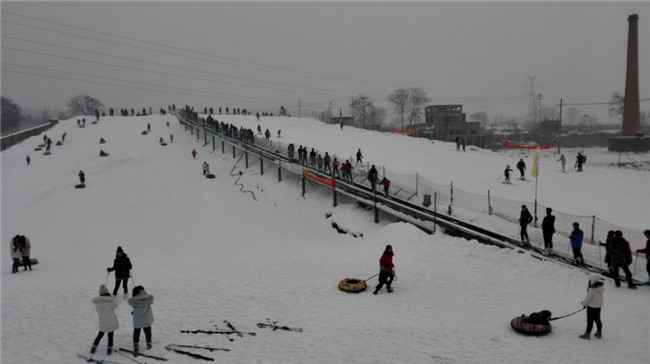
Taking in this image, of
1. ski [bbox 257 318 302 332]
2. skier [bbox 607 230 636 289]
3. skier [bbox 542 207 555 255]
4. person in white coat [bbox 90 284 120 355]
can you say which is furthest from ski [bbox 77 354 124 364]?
skier [bbox 542 207 555 255]

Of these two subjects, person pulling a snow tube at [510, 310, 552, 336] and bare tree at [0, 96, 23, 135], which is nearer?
person pulling a snow tube at [510, 310, 552, 336]

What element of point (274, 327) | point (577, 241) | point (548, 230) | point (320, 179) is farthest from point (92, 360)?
point (320, 179)

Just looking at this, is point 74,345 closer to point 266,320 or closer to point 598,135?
point 266,320

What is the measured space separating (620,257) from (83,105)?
168m

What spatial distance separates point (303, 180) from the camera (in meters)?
29.7

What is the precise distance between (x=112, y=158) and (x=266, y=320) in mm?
36856

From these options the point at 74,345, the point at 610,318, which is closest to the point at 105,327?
the point at 74,345

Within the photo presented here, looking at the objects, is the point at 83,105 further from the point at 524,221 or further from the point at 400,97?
the point at 524,221

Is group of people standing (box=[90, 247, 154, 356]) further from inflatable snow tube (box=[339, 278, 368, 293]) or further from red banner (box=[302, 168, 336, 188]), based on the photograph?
red banner (box=[302, 168, 336, 188])

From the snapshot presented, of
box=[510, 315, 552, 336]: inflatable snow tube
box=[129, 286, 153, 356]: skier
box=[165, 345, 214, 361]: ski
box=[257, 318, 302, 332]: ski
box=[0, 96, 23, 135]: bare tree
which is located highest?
box=[0, 96, 23, 135]: bare tree

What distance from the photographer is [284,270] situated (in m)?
17.6

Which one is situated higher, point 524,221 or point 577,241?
point 524,221

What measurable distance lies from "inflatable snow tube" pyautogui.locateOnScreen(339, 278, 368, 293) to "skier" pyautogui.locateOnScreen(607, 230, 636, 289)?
755 cm

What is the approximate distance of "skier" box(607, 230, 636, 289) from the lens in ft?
42.1
